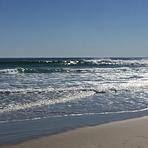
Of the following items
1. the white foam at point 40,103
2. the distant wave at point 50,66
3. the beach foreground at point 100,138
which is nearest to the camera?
the beach foreground at point 100,138

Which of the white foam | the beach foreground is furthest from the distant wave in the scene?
the beach foreground

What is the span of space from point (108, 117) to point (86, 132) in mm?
2557

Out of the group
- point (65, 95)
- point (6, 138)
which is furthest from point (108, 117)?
point (65, 95)

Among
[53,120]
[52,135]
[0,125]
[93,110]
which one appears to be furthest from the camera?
[93,110]

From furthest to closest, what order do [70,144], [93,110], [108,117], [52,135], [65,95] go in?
1. [65,95]
2. [93,110]
3. [108,117]
4. [52,135]
5. [70,144]

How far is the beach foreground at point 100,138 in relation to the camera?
769cm

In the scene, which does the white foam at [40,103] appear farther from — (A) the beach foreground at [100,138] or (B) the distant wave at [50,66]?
(B) the distant wave at [50,66]

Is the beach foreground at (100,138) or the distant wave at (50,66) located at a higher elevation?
the beach foreground at (100,138)

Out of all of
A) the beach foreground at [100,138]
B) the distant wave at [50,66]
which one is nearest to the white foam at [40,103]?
the beach foreground at [100,138]

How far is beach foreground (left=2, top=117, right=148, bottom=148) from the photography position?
303 inches

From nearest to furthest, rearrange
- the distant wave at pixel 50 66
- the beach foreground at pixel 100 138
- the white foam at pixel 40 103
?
1. the beach foreground at pixel 100 138
2. the white foam at pixel 40 103
3. the distant wave at pixel 50 66

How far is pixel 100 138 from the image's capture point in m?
8.37

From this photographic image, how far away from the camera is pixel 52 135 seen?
28.6 feet

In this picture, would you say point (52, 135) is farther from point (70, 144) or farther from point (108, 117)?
point (108, 117)
